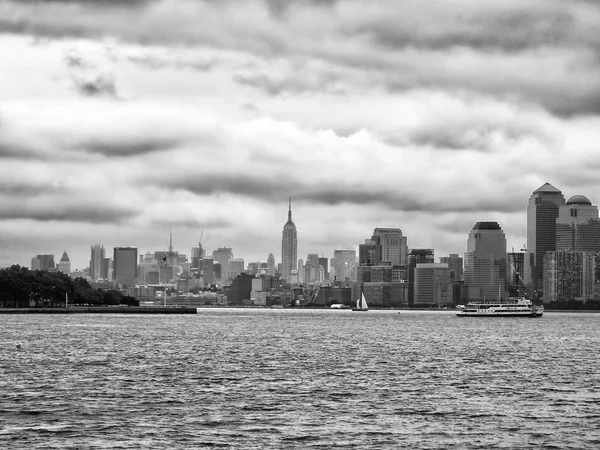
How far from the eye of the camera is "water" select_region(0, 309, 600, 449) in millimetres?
55719

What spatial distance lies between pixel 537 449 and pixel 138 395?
28918 mm

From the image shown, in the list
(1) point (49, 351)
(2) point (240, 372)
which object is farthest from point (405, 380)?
(1) point (49, 351)

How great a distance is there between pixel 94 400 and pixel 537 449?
94.7ft

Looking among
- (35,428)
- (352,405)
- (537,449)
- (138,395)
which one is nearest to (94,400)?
(138,395)

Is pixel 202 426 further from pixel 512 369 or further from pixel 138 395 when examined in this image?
pixel 512 369

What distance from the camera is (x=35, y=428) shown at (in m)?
57.7

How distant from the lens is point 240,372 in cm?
9112

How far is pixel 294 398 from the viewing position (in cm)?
7188

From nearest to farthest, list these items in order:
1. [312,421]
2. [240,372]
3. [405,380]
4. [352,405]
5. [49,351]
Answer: [312,421] → [352,405] → [405,380] → [240,372] → [49,351]

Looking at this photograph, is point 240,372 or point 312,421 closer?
point 312,421

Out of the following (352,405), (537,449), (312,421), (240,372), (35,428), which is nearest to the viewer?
(537,449)

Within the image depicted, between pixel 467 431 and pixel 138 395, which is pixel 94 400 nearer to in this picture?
pixel 138 395

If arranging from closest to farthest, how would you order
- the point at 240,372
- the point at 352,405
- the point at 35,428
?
the point at 35,428
the point at 352,405
the point at 240,372

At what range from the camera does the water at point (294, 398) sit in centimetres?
5572
